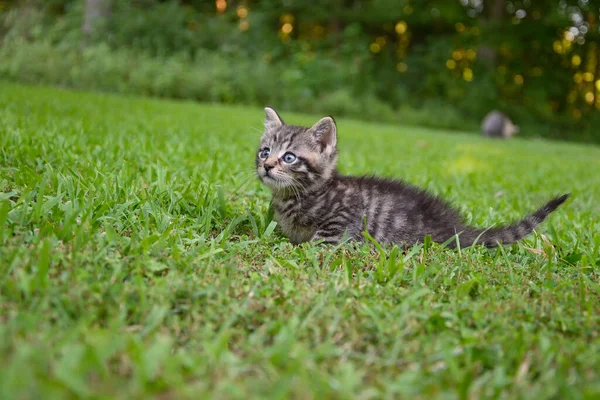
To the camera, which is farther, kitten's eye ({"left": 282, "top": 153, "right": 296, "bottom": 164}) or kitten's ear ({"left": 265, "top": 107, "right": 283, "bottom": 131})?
kitten's ear ({"left": 265, "top": 107, "right": 283, "bottom": 131})

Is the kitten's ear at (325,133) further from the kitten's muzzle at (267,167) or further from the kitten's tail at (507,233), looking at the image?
the kitten's tail at (507,233)

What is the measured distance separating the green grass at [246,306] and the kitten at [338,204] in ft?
0.63

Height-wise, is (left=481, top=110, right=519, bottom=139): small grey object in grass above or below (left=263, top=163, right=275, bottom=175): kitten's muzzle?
below

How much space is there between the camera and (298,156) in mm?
3420

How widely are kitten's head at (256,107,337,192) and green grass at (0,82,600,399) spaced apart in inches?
Result: 12.6

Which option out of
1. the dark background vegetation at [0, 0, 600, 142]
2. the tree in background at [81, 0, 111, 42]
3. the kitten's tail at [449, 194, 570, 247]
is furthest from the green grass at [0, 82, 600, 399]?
the tree in background at [81, 0, 111, 42]

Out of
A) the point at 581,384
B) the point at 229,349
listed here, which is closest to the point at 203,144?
the point at 229,349

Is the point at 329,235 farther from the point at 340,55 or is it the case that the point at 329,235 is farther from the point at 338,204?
the point at 340,55

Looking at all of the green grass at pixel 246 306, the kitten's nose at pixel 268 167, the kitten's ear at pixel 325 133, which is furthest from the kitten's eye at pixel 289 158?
the green grass at pixel 246 306

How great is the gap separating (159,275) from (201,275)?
183mm

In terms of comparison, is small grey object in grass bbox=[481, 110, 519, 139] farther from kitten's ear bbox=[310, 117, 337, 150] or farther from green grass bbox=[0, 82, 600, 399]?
kitten's ear bbox=[310, 117, 337, 150]

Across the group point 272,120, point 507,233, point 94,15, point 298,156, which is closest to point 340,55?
point 94,15

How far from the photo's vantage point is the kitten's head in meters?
3.33

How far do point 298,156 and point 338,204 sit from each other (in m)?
0.45
